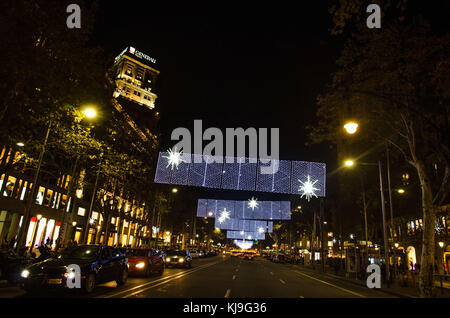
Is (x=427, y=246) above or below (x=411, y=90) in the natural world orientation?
below

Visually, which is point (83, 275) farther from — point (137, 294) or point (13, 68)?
point (13, 68)

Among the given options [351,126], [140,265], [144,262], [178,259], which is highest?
[351,126]

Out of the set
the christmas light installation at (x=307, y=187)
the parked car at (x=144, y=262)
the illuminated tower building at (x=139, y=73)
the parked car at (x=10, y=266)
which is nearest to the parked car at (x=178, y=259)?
the parked car at (x=144, y=262)

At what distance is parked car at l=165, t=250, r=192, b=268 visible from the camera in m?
29.1

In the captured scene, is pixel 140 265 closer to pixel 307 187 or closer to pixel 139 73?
pixel 307 187

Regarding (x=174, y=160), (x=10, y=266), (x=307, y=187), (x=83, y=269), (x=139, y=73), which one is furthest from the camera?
(x=139, y=73)

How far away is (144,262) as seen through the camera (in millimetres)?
18328

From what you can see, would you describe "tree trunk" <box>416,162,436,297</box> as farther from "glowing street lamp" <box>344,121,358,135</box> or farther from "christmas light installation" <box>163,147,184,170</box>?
"christmas light installation" <box>163,147,184,170</box>

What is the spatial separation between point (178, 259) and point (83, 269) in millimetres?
19067

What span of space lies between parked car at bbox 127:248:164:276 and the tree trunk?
14.1 meters

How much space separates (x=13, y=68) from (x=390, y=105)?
634 inches

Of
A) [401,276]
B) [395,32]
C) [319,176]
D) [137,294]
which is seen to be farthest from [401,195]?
[137,294]

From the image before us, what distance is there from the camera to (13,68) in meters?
10.2

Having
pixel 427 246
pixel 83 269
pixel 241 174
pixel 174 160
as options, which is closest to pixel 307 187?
pixel 241 174
